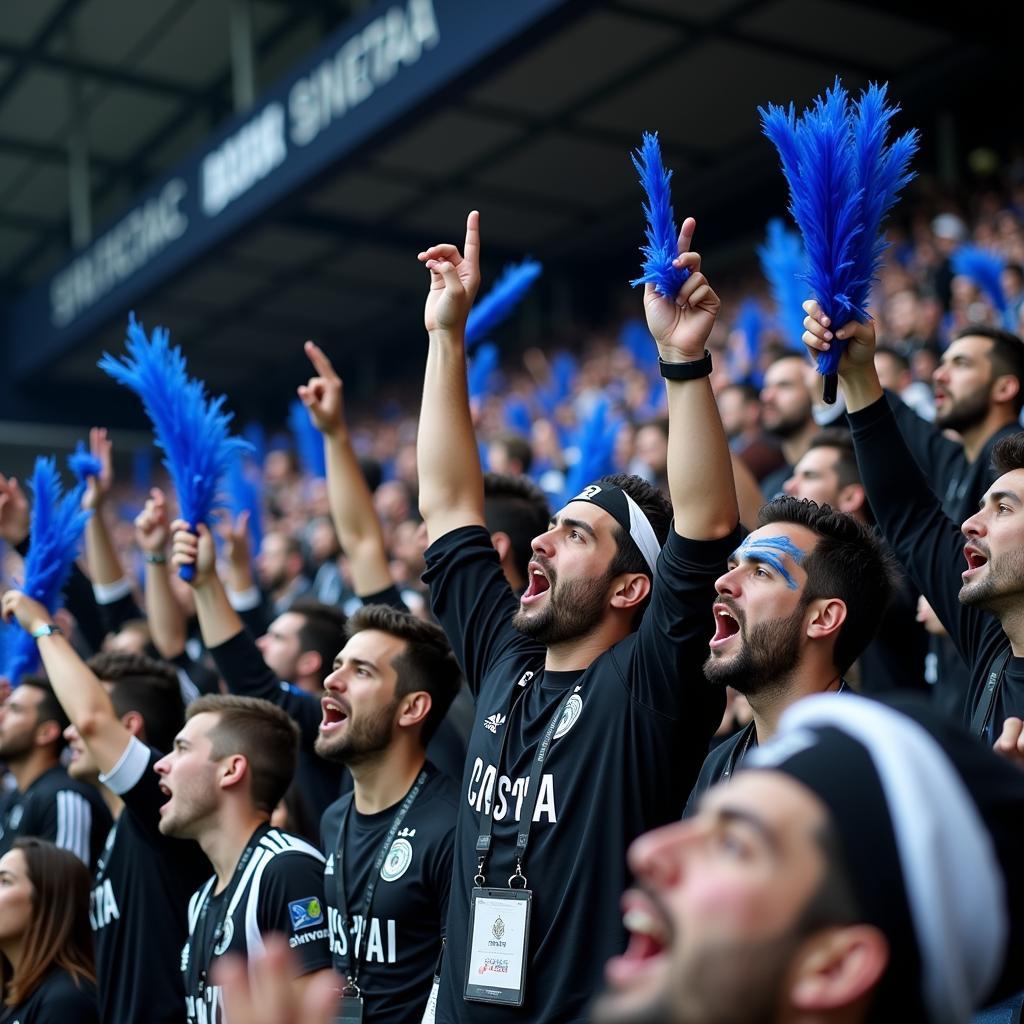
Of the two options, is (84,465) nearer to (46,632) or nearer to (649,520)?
(46,632)

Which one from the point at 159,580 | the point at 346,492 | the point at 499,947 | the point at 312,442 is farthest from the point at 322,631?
the point at 312,442

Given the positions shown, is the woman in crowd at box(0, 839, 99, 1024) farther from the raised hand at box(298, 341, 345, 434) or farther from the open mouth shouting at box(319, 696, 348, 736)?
the raised hand at box(298, 341, 345, 434)

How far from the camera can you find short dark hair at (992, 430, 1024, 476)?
3.16 meters

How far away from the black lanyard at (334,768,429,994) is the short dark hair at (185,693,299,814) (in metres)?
0.43

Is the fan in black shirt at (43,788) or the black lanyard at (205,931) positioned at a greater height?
the fan in black shirt at (43,788)

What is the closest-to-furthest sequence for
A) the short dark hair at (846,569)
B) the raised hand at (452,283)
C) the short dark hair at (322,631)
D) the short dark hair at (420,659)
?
the short dark hair at (846,569), the raised hand at (452,283), the short dark hair at (420,659), the short dark hair at (322,631)

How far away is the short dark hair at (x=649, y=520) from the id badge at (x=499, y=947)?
739mm

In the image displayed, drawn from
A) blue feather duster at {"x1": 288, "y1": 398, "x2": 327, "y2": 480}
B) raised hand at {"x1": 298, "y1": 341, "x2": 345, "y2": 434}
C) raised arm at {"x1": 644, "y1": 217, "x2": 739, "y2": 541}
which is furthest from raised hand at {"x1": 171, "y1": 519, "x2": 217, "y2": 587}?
Answer: blue feather duster at {"x1": 288, "y1": 398, "x2": 327, "y2": 480}

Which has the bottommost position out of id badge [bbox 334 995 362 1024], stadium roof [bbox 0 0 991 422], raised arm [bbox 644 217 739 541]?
id badge [bbox 334 995 362 1024]

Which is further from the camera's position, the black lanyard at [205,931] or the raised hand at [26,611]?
the raised hand at [26,611]

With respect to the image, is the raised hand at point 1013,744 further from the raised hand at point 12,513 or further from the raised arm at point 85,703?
the raised hand at point 12,513

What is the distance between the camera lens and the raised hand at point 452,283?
353cm

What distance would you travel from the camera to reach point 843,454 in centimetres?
466

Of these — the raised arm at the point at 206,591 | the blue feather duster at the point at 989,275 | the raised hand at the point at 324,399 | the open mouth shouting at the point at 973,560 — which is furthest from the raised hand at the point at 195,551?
the blue feather duster at the point at 989,275
